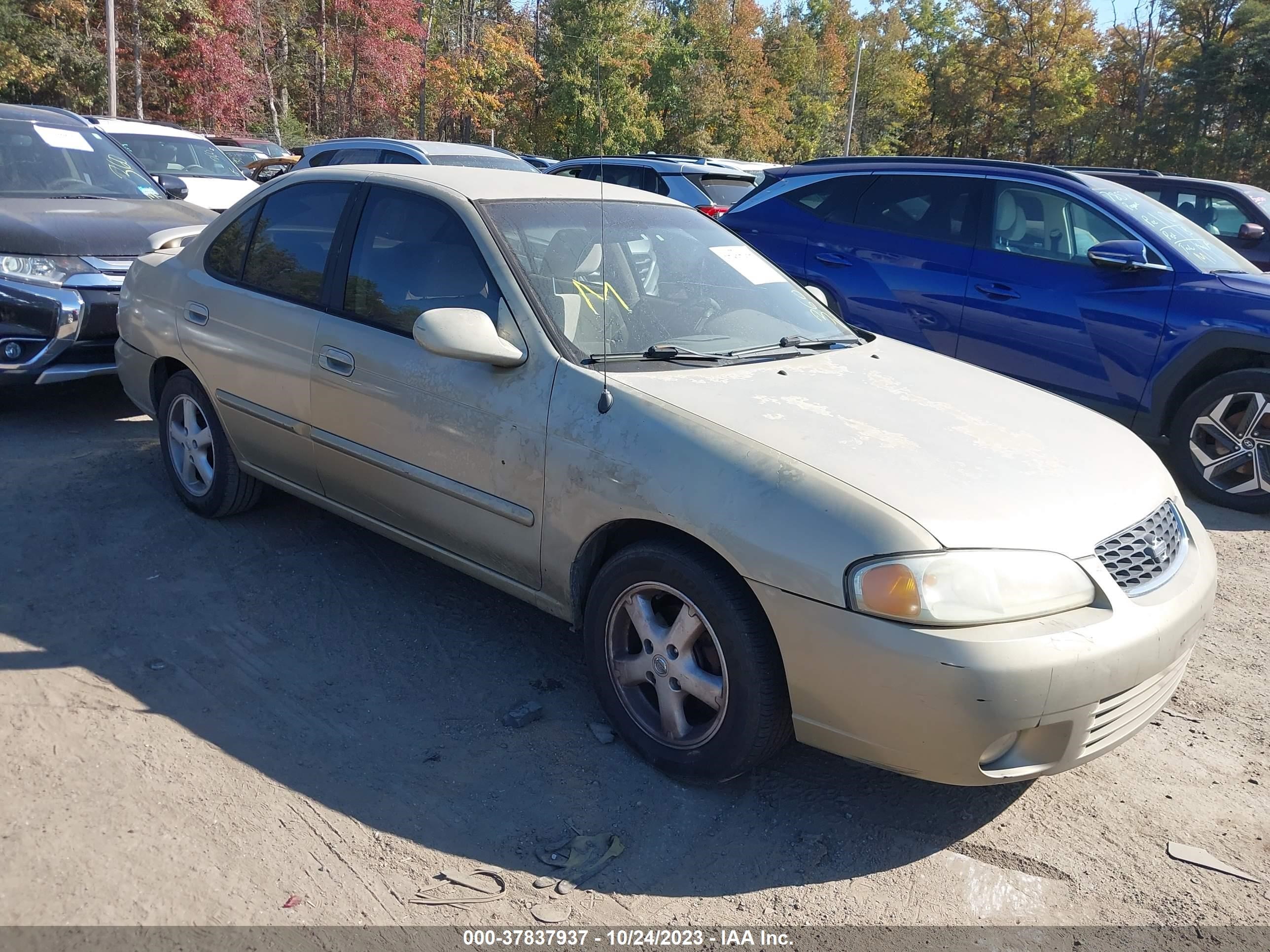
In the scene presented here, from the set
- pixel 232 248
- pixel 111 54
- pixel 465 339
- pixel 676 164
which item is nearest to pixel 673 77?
pixel 111 54

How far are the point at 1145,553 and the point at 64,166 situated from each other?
24.4 ft

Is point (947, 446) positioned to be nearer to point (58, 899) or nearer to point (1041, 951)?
point (1041, 951)

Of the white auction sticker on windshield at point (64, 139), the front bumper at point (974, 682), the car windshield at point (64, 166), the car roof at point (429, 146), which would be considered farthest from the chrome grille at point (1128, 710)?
the car roof at point (429, 146)

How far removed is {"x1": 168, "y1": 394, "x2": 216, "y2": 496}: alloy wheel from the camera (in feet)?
15.7

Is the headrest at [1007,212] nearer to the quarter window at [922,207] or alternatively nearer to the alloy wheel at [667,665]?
the quarter window at [922,207]

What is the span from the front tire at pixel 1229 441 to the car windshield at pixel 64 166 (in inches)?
285

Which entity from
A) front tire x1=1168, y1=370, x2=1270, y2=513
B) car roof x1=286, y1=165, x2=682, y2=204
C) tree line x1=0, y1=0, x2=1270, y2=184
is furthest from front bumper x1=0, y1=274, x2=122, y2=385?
tree line x1=0, y1=0, x2=1270, y2=184

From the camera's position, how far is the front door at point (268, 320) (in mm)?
4141

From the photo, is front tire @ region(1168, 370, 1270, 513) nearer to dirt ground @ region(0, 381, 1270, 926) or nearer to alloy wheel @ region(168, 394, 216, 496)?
dirt ground @ region(0, 381, 1270, 926)

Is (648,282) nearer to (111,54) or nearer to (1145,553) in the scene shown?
(1145,553)

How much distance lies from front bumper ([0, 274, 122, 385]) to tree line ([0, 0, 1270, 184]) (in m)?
16.3

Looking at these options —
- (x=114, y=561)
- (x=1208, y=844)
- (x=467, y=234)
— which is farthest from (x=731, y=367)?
(x=114, y=561)

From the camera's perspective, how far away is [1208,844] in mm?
2910

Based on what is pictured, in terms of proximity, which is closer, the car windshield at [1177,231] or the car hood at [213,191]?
the car windshield at [1177,231]
